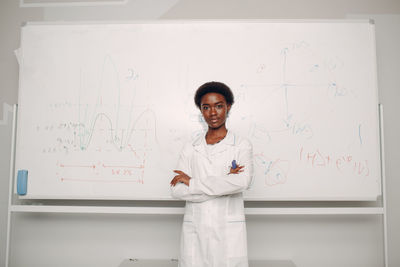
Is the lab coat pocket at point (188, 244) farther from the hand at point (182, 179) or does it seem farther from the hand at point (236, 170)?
the hand at point (236, 170)

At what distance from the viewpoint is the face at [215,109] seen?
143 centimetres

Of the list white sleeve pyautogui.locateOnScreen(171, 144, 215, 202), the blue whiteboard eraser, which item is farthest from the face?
the blue whiteboard eraser

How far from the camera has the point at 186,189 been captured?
132 centimetres

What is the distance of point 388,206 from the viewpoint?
1896mm

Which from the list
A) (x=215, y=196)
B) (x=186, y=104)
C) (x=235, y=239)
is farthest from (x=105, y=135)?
(x=235, y=239)

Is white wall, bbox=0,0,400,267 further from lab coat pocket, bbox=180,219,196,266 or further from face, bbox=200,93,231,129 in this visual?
face, bbox=200,93,231,129

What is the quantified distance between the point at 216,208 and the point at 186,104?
2.30 feet

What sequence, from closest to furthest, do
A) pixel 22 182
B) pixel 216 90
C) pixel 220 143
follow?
pixel 220 143, pixel 216 90, pixel 22 182

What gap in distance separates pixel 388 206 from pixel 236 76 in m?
1.35

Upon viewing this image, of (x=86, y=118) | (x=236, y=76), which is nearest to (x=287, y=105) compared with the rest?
(x=236, y=76)

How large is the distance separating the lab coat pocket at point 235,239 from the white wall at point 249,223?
0.59 m

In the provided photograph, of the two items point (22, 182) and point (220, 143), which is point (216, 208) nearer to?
point (220, 143)

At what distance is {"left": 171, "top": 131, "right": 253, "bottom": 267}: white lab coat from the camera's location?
127 centimetres

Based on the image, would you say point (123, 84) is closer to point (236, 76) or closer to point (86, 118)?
point (86, 118)
